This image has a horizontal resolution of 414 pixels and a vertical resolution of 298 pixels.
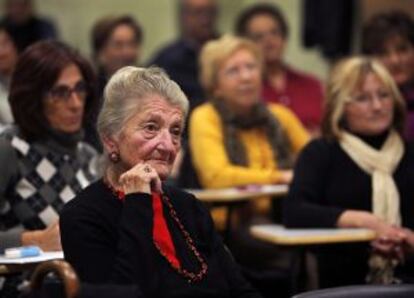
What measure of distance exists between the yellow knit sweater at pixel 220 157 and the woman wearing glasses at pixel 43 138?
125 centimetres

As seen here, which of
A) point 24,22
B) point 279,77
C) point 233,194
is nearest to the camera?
point 233,194

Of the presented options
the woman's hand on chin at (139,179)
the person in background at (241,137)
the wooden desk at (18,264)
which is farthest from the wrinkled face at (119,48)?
the woman's hand on chin at (139,179)

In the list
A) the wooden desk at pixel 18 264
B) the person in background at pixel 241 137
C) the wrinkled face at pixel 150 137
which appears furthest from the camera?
the person in background at pixel 241 137

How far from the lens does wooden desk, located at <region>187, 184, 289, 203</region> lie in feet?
15.2

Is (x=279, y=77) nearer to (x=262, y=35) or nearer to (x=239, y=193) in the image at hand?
(x=262, y=35)

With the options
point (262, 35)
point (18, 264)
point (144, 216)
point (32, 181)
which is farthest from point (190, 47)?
point (144, 216)

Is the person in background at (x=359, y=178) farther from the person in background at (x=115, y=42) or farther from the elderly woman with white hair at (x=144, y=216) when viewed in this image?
the person in background at (x=115, y=42)

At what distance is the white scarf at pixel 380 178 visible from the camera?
13.4 ft

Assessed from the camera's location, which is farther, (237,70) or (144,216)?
(237,70)

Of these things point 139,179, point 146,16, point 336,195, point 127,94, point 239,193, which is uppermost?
point 127,94

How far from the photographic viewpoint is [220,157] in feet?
16.4

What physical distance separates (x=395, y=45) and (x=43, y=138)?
2472 mm

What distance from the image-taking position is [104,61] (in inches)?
247

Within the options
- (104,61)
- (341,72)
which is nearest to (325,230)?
(341,72)
